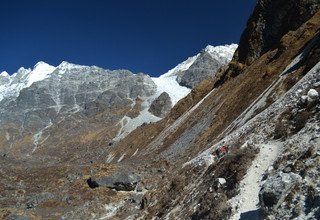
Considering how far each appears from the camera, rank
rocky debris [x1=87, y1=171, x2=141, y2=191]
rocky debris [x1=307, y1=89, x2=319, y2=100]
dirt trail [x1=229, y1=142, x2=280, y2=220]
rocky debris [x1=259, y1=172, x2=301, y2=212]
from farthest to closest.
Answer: rocky debris [x1=87, y1=171, x2=141, y2=191] < rocky debris [x1=307, y1=89, x2=319, y2=100] < dirt trail [x1=229, y1=142, x2=280, y2=220] < rocky debris [x1=259, y1=172, x2=301, y2=212]

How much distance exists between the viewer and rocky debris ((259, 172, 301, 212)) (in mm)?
17328

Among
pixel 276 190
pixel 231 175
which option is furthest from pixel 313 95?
pixel 276 190

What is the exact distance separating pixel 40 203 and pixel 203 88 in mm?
79742

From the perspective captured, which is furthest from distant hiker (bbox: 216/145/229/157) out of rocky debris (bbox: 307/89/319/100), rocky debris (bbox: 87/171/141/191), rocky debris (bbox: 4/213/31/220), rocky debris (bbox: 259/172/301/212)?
rocky debris (bbox: 87/171/141/191)

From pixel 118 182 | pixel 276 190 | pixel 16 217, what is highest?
pixel 16 217

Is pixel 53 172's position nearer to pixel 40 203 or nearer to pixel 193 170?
pixel 40 203

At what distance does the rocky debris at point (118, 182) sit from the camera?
4775 centimetres

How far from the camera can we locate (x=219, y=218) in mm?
20328

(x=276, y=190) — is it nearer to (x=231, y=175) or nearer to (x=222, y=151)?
(x=231, y=175)

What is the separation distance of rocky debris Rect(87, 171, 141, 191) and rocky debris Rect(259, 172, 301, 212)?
3097cm

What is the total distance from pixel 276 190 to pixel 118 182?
3166 cm

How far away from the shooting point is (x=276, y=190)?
57.5 feet

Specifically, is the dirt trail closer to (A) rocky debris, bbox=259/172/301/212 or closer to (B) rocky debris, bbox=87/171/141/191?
(A) rocky debris, bbox=259/172/301/212

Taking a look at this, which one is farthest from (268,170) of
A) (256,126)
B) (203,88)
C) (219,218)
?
(203,88)
